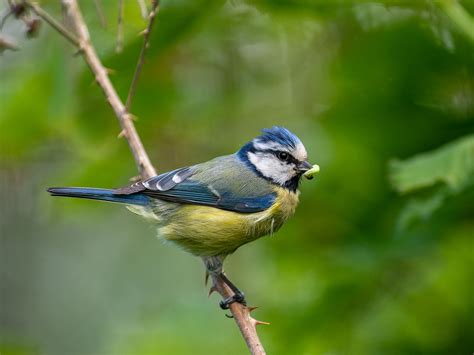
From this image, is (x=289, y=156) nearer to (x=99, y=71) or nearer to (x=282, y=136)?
(x=282, y=136)

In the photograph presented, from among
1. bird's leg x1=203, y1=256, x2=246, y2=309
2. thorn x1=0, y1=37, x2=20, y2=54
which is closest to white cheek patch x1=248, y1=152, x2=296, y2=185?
bird's leg x1=203, y1=256, x2=246, y2=309

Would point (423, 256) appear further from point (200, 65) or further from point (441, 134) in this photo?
point (200, 65)

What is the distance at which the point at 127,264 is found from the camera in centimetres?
695

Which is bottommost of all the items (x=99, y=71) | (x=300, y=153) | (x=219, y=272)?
(x=219, y=272)

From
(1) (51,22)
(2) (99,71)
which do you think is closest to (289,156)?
(2) (99,71)

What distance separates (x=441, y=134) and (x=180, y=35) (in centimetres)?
130

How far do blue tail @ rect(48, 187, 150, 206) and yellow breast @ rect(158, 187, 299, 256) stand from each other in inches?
8.0

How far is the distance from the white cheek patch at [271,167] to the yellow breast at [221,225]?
9 centimetres

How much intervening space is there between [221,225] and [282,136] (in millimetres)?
561

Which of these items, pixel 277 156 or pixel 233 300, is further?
pixel 277 156

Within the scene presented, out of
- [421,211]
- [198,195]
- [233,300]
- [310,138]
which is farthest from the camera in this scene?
[310,138]

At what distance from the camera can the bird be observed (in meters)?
3.40

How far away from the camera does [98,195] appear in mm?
3361

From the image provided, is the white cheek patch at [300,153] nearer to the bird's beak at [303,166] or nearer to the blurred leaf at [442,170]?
the bird's beak at [303,166]
